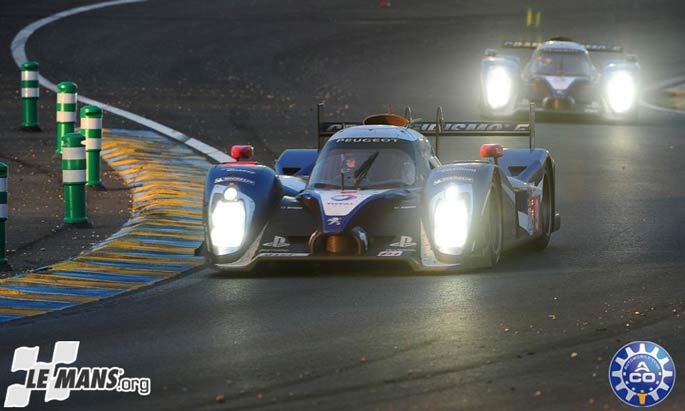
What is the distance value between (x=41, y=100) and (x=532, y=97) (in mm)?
7599

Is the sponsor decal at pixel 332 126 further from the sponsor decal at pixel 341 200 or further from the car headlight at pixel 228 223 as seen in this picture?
the car headlight at pixel 228 223

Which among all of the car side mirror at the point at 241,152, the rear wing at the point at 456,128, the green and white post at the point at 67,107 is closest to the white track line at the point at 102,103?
the green and white post at the point at 67,107

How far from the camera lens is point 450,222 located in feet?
42.4

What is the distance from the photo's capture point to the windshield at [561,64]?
89.2 feet

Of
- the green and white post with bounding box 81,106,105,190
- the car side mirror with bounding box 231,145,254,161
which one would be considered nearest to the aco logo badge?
the car side mirror with bounding box 231,145,254,161

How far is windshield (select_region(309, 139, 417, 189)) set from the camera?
13656mm

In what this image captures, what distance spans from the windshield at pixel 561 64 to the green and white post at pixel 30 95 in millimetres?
8272

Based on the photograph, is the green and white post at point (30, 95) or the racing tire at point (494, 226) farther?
the green and white post at point (30, 95)

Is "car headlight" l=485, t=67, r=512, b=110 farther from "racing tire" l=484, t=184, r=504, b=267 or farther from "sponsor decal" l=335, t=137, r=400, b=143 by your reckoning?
"racing tire" l=484, t=184, r=504, b=267

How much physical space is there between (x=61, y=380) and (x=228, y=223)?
410cm

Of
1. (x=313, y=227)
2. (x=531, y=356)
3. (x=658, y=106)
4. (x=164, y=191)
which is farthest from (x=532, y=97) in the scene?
(x=531, y=356)

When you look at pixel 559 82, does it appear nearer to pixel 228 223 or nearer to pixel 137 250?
pixel 137 250

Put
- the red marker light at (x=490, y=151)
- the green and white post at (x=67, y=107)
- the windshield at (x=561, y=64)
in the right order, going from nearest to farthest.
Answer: the red marker light at (x=490, y=151)
the green and white post at (x=67, y=107)
the windshield at (x=561, y=64)

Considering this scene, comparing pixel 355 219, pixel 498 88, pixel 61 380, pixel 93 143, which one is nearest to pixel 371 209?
pixel 355 219
